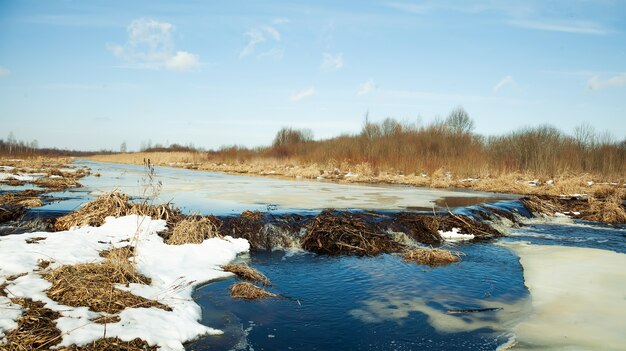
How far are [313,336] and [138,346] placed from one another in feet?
5.91

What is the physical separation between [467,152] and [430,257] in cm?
2200

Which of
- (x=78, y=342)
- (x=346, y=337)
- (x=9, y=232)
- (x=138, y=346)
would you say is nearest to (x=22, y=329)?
(x=78, y=342)

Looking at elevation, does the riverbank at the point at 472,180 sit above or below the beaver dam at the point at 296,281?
above

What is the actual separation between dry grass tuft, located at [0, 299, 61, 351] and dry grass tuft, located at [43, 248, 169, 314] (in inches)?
12.8

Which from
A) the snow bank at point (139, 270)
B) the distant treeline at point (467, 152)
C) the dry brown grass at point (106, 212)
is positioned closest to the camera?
the snow bank at point (139, 270)

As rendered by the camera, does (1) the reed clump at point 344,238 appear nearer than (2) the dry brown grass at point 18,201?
Yes

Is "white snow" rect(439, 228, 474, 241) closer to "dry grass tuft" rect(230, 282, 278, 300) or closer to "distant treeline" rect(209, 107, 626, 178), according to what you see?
"dry grass tuft" rect(230, 282, 278, 300)

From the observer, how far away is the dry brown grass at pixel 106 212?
8703mm

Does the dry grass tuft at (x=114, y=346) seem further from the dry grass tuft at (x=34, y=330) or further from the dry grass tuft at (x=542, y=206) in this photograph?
the dry grass tuft at (x=542, y=206)

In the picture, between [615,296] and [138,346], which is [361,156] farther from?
[138,346]

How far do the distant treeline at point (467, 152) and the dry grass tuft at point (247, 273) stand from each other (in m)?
Answer: 21.7

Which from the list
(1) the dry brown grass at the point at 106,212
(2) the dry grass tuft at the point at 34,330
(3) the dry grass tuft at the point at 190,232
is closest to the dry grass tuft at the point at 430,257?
(3) the dry grass tuft at the point at 190,232

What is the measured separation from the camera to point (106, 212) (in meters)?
8.95

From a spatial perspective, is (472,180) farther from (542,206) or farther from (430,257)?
(430,257)
